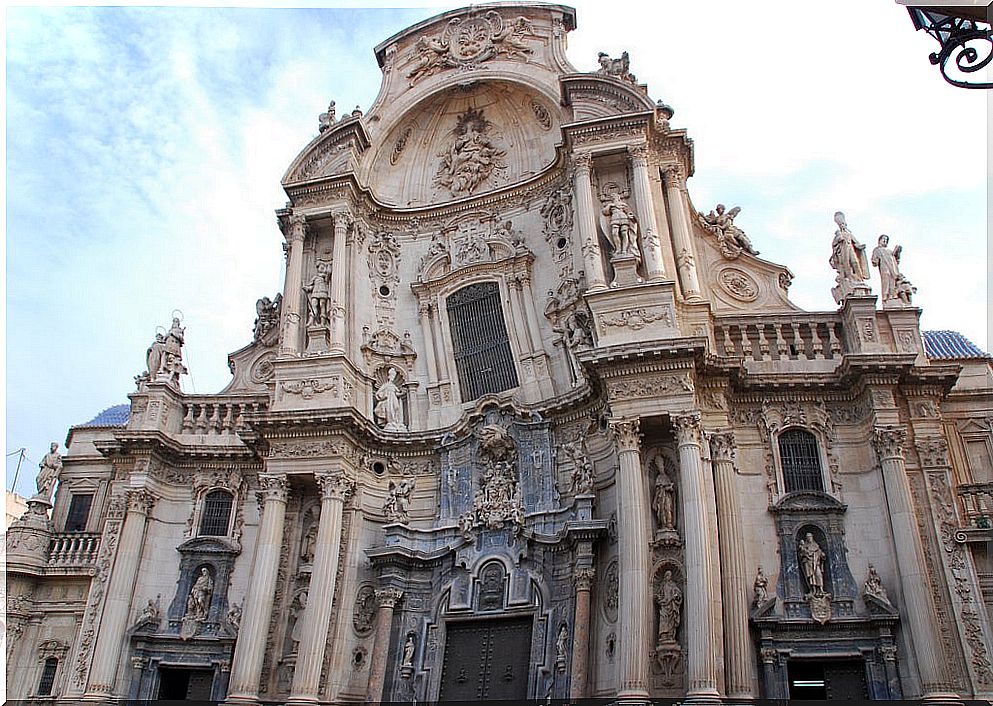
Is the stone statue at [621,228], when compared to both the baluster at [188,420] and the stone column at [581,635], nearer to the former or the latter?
the stone column at [581,635]

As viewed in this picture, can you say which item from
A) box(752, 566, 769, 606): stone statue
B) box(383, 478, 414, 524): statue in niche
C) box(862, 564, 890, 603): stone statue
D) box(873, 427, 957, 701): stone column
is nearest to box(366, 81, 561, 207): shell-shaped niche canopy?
box(383, 478, 414, 524): statue in niche

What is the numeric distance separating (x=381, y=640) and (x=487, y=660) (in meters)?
2.56

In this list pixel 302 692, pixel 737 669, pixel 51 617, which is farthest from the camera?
pixel 51 617

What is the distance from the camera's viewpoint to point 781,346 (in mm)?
18812

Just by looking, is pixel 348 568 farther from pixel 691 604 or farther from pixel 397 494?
pixel 691 604

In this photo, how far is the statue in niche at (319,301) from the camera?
22.7m

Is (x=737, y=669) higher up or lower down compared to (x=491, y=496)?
lower down

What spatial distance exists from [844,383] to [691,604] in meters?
6.23

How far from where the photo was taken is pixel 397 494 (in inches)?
831

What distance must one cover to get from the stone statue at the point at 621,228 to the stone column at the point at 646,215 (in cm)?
22

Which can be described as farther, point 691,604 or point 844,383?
point 844,383

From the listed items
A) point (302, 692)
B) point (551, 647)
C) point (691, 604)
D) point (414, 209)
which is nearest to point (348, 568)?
point (302, 692)

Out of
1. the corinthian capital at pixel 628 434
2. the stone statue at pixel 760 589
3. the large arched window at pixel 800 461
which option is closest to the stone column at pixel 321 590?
the corinthian capital at pixel 628 434

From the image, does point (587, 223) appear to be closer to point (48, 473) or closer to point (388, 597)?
point (388, 597)
